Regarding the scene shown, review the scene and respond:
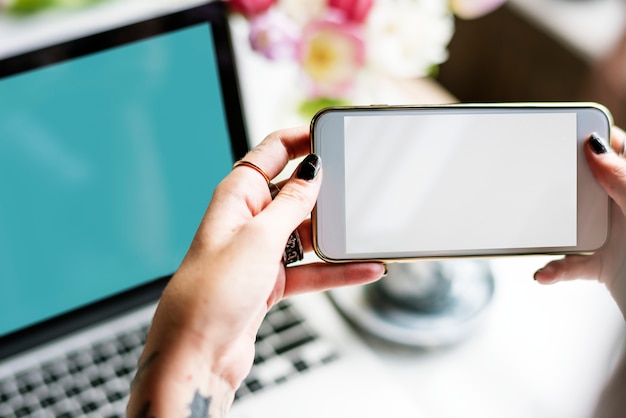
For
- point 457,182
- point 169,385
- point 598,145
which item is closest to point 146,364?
point 169,385

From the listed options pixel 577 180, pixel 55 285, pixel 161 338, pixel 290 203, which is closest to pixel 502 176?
pixel 577 180

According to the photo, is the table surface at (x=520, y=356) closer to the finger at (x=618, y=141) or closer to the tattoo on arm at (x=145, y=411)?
the finger at (x=618, y=141)

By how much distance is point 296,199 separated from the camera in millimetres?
489

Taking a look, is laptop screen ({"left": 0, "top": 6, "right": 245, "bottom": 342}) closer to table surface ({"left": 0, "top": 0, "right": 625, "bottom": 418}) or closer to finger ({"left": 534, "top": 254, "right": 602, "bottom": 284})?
table surface ({"left": 0, "top": 0, "right": 625, "bottom": 418})

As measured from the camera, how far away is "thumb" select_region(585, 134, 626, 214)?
0.52 m

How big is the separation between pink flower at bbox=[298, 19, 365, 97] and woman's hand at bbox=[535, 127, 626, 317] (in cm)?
25

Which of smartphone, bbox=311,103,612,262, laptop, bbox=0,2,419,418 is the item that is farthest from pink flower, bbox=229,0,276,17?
smartphone, bbox=311,103,612,262

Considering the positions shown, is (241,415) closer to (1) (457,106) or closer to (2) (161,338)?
(2) (161,338)

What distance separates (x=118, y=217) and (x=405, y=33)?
1.13 ft

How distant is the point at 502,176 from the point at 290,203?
0.19 metres

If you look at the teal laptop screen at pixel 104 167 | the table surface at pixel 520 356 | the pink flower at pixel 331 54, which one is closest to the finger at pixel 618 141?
the table surface at pixel 520 356

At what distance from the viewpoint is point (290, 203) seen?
1.59 ft

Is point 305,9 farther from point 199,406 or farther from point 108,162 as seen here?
point 199,406

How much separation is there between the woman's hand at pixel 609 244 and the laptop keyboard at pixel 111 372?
24 centimetres
